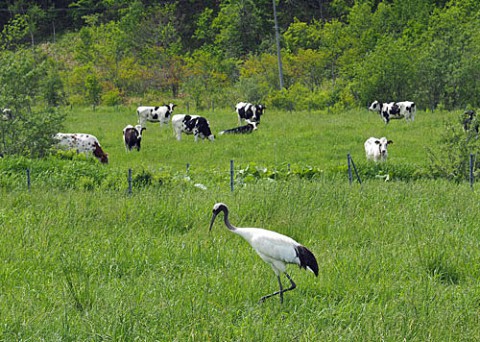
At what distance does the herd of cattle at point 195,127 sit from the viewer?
17.6 metres

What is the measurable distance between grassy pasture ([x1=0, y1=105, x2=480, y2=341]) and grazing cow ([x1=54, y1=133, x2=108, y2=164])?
6.84m

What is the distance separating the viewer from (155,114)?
1110 inches

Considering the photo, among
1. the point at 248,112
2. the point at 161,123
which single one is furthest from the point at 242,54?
the point at 248,112

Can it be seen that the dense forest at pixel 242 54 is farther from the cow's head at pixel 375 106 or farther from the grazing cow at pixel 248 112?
the grazing cow at pixel 248 112

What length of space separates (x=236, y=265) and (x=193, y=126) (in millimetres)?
15976

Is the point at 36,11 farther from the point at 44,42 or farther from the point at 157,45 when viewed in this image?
the point at 157,45

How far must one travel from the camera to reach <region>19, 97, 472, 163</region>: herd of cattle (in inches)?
695

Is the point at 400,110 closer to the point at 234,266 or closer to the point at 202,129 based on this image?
the point at 202,129

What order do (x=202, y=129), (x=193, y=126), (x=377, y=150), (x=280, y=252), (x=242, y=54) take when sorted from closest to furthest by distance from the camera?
(x=280, y=252), (x=377, y=150), (x=202, y=129), (x=193, y=126), (x=242, y=54)

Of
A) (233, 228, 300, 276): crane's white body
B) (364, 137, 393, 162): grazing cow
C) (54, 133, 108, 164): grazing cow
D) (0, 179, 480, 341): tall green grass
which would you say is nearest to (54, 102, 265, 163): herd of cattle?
(54, 133, 108, 164): grazing cow

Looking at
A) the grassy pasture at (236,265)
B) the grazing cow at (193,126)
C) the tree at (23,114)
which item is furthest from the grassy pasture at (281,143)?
the grassy pasture at (236,265)

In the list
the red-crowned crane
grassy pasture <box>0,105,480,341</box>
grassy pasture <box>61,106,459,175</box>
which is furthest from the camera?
grassy pasture <box>61,106,459,175</box>

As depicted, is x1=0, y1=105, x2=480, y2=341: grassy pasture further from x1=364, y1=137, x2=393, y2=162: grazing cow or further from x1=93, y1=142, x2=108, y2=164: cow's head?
x1=93, y1=142, x2=108, y2=164: cow's head

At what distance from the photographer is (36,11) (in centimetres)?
6316
